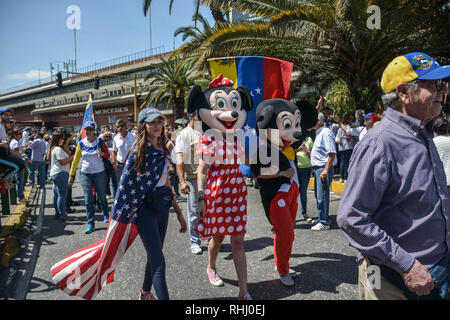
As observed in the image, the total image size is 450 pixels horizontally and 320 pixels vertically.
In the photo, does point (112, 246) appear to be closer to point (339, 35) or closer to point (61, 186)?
point (61, 186)

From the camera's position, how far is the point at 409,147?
162 centimetres

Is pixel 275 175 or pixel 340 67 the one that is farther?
pixel 340 67

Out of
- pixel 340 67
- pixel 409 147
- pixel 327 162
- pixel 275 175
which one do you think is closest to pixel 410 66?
pixel 409 147

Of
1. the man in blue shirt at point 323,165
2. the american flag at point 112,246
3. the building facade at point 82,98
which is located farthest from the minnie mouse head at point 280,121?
the building facade at point 82,98

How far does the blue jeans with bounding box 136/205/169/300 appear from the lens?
8.64 feet

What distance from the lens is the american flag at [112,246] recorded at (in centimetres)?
280

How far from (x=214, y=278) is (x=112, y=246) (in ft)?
3.73

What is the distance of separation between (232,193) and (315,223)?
279 centimetres

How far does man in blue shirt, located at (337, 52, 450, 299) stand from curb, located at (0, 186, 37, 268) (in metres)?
4.31

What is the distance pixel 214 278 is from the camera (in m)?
3.46

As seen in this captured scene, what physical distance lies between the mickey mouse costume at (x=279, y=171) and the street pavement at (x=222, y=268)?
29cm

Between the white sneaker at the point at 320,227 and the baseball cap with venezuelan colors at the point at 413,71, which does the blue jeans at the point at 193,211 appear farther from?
the baseball cap with venezuelan colors at the point at 413,71
